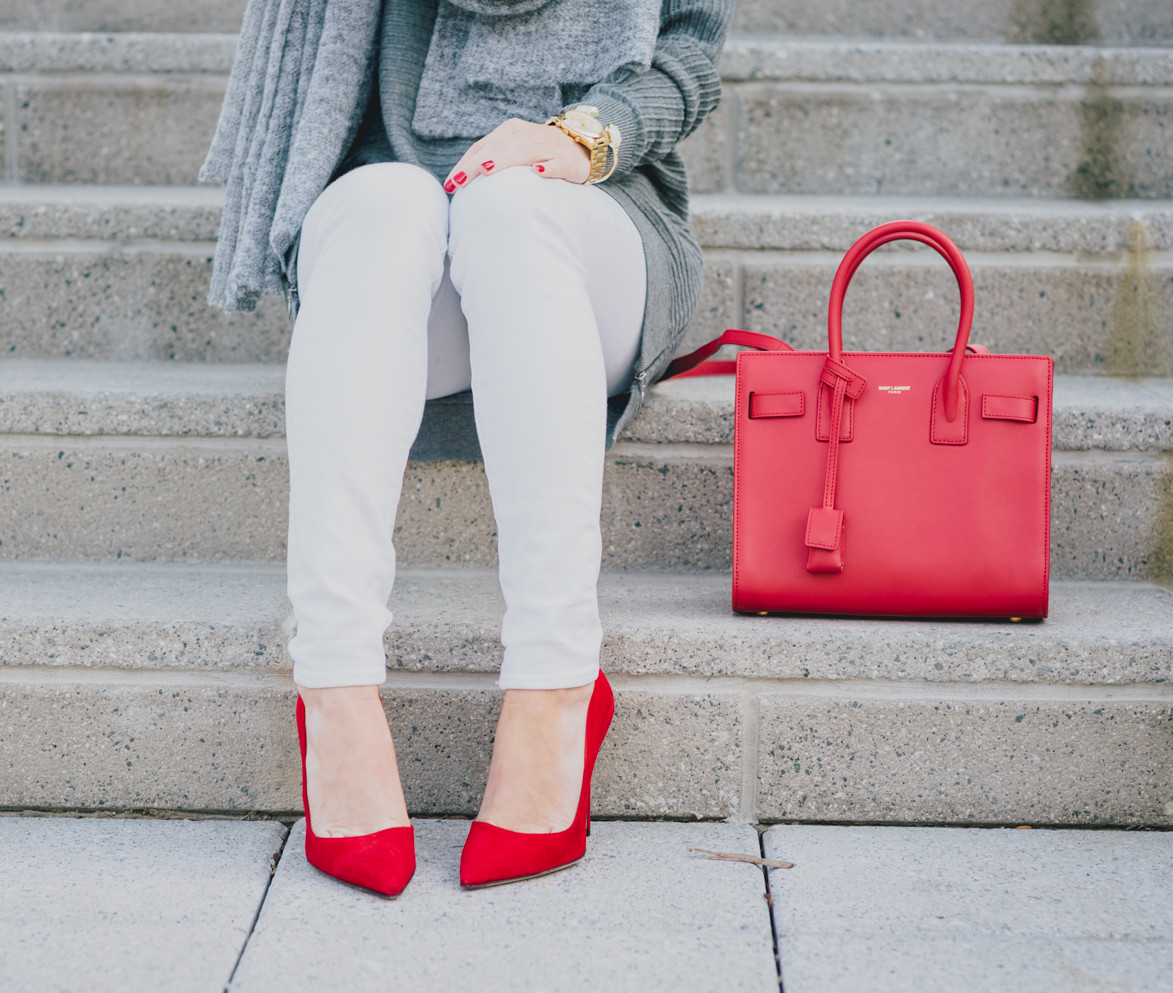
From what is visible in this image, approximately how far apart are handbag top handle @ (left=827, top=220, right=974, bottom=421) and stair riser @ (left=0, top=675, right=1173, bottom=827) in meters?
0.35

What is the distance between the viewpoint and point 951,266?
46.4 inches

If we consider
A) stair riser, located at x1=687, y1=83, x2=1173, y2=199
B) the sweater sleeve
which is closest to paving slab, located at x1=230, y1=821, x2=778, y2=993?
the sweater sleeve

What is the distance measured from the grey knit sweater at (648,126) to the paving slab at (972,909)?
1.87 ft

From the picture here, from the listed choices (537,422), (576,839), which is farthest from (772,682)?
(537,422)

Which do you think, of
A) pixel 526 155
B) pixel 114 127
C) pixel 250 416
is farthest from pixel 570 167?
pixel 114 127

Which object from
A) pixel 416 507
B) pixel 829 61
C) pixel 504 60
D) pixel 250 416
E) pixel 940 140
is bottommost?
pixel 416 507

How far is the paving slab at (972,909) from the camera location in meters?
0.88

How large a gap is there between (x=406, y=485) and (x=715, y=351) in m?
0.46

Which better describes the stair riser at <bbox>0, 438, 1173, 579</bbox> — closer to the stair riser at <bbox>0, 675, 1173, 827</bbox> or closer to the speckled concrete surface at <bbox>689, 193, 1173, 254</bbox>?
the stair riser at <bbox>0, 675, 1173, 827</bbox>

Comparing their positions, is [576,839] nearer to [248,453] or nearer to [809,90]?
[248,453]

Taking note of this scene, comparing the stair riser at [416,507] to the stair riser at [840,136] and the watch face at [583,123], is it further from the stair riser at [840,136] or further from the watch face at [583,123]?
the stair riser at [840,136]

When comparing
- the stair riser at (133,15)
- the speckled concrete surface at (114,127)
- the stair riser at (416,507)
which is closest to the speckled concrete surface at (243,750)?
the stair riser at (416,507)

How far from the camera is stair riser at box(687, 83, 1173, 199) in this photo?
6.04ft

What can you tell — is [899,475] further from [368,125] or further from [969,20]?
[969,20]
